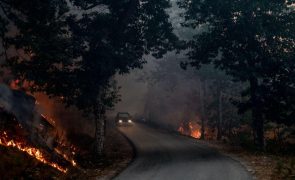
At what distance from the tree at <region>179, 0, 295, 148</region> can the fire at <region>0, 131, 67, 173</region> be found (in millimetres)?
13948

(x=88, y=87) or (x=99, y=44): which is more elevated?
(x=99, y=44)

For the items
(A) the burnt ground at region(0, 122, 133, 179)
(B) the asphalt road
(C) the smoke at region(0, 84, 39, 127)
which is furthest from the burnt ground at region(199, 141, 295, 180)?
(C) the smoke at region(0, 84, 39, 127)

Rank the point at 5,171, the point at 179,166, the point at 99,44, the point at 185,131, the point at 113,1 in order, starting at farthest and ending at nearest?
the point at 185,131, the point at 113,1, the point at 99,44, the point at 179,166, the point at 5,171

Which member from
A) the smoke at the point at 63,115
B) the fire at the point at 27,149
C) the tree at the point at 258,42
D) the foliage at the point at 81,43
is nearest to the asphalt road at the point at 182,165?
the fire at the point at 27,149

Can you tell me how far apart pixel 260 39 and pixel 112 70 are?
1035cm

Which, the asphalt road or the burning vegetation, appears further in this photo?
the asphalt road

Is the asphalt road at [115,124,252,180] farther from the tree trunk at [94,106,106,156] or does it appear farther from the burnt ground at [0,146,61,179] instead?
the burnt ground at [0,146,61,179]

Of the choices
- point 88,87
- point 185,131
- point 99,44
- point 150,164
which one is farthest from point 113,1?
point 185,131

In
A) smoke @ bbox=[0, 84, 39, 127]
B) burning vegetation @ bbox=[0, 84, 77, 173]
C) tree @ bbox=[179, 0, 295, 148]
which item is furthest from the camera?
tree @ bbox=[179, 0, 295, 148]

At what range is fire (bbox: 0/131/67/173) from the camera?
1549cm

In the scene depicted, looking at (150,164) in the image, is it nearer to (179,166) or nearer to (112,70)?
(179,166)

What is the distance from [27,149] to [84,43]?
8624mm

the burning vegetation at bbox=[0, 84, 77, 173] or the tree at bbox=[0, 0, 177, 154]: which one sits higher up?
the tree at bbox=[0, 0, 177, 154]

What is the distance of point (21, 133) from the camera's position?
1659 centimetres
